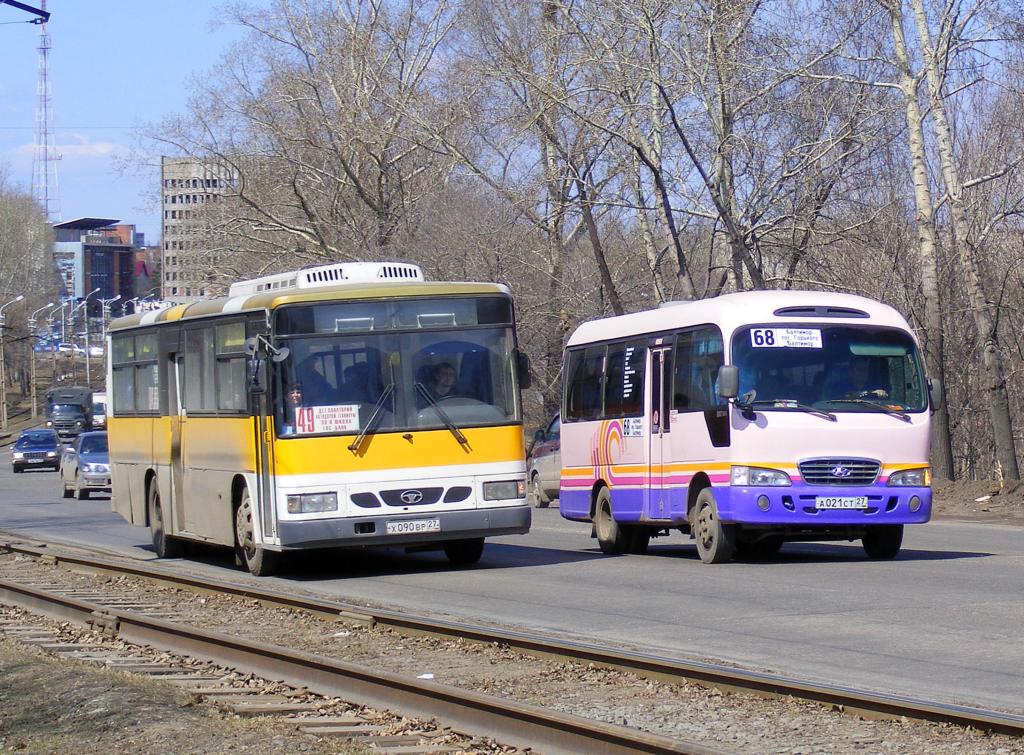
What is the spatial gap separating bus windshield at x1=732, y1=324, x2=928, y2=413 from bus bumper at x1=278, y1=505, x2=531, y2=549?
8.89ft

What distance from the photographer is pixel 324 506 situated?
1572 centimetres

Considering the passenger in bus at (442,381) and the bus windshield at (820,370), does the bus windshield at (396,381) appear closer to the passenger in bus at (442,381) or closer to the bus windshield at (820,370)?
the passenger in bus at (442,381)

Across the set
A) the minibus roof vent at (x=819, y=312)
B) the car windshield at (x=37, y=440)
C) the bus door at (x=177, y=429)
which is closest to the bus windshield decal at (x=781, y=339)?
the minibus roof vent at (x=819, y=312)

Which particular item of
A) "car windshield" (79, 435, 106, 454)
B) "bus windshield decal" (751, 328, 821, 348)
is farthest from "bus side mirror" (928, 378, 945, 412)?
"car windshield" (79, 435, 106, 454)

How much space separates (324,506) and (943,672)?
7.89 meters

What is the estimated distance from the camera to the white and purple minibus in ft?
52.2

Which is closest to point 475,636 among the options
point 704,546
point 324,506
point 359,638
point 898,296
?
point 359,638

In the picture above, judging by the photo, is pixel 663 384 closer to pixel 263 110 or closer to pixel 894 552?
pixel 894 552

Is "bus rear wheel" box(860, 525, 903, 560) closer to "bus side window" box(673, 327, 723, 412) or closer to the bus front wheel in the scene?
the bus front wheel

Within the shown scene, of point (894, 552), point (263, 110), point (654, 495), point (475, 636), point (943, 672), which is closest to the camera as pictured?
point (943, 672)

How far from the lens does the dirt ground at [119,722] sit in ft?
24.7

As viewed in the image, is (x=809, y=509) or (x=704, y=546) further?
(x=704, y=546)

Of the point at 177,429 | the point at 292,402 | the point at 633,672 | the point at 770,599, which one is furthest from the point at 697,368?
the point at 633,672

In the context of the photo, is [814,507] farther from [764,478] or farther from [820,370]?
[820,370]
